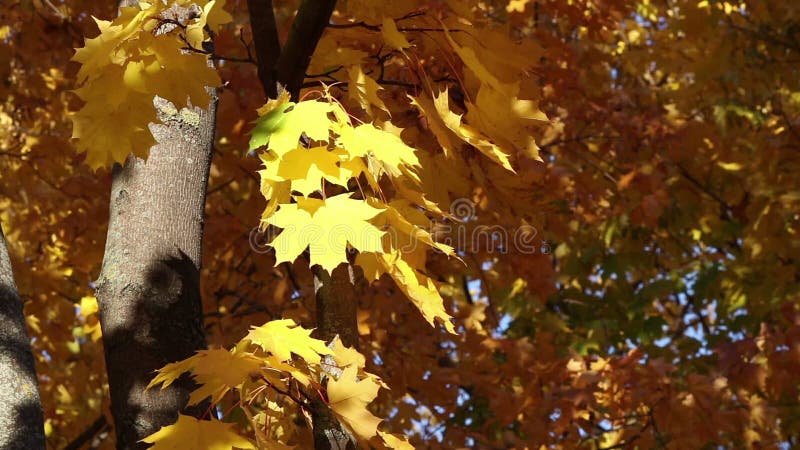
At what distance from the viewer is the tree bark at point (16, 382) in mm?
1893

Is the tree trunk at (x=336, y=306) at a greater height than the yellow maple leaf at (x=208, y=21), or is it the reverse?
the yellow maple leaf at (x=208, y=21)

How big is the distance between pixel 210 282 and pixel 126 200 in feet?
9.29

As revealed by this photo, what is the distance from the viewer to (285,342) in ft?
6.42

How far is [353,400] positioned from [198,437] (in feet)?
1.06

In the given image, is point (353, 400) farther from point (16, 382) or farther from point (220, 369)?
point (16, 382)

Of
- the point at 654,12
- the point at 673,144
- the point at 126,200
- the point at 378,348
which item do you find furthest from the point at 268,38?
the point at 654,12

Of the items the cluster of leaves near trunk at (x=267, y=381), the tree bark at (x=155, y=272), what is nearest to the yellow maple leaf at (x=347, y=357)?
the cluster of leaves near trunk at (x=267, y=381)

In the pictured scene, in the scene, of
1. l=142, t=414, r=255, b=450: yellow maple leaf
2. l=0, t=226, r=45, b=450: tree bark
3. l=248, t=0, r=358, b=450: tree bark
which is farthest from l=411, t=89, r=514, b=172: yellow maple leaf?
l=0, t=226, r=45, b=450: tree bark

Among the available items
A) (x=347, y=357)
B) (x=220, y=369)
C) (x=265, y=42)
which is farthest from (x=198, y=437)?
(x=265, y=42)

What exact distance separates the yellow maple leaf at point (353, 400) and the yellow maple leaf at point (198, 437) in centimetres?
20

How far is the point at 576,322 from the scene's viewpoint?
21.8 feet

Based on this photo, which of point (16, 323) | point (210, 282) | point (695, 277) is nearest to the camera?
point (16, 323)

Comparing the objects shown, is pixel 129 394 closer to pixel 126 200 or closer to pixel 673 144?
pixel 126 200

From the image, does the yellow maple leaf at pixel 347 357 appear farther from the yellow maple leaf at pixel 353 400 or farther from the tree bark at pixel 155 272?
the tree bark at pixel 155 272
